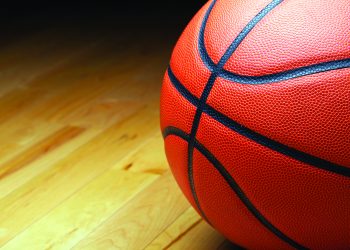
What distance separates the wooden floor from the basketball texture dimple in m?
0.26

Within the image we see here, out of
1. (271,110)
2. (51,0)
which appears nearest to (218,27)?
(271,110)

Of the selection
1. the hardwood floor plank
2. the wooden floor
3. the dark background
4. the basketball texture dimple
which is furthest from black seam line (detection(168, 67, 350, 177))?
the dark background

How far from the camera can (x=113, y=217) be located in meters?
1.49

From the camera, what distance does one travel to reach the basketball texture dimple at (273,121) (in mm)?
1046

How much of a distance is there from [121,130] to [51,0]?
183cm

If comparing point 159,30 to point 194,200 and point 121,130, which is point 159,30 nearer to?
point 121,130

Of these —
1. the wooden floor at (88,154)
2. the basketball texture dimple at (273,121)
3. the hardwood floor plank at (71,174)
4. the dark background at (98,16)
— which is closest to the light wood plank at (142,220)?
the wooden floor at (88,154)

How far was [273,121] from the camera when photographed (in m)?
1.06

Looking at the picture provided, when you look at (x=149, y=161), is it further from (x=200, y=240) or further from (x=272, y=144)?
(x=272, y=144)

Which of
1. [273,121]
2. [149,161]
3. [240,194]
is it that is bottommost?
[149,161]

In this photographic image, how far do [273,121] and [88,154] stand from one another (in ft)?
2.77

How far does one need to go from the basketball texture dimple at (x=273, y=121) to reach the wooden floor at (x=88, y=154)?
26 centimetres

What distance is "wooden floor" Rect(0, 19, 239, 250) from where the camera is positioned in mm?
1438

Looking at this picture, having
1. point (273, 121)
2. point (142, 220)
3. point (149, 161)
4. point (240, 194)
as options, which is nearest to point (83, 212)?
point (142, 220)
